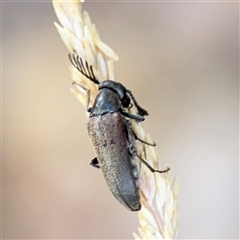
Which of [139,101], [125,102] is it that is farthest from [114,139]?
[139,101]

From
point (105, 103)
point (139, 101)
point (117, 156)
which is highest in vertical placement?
point (139, 101)

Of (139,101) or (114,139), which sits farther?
(139,101)

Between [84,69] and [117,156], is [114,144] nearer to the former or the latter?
[117,156]

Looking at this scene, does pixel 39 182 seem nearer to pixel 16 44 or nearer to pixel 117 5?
pixel 16 44

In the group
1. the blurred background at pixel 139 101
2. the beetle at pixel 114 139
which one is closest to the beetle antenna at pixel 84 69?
the beetle at pixel 114 139

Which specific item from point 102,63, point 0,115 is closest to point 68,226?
point 0,115

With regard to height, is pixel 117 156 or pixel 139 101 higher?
pixel 139 101

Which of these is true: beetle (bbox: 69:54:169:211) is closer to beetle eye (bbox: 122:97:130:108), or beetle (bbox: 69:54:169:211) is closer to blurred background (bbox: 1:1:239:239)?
beetle eye (bbox: 122:97:130:108)

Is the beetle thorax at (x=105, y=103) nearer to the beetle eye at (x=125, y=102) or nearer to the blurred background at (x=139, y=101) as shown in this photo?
the beetle eye at (x=125, y=102)

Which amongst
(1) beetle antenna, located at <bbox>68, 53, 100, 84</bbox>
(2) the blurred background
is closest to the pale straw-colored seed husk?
(1) beetle antenna, located at <bbox>68, 53, 100, 84</bbox>
